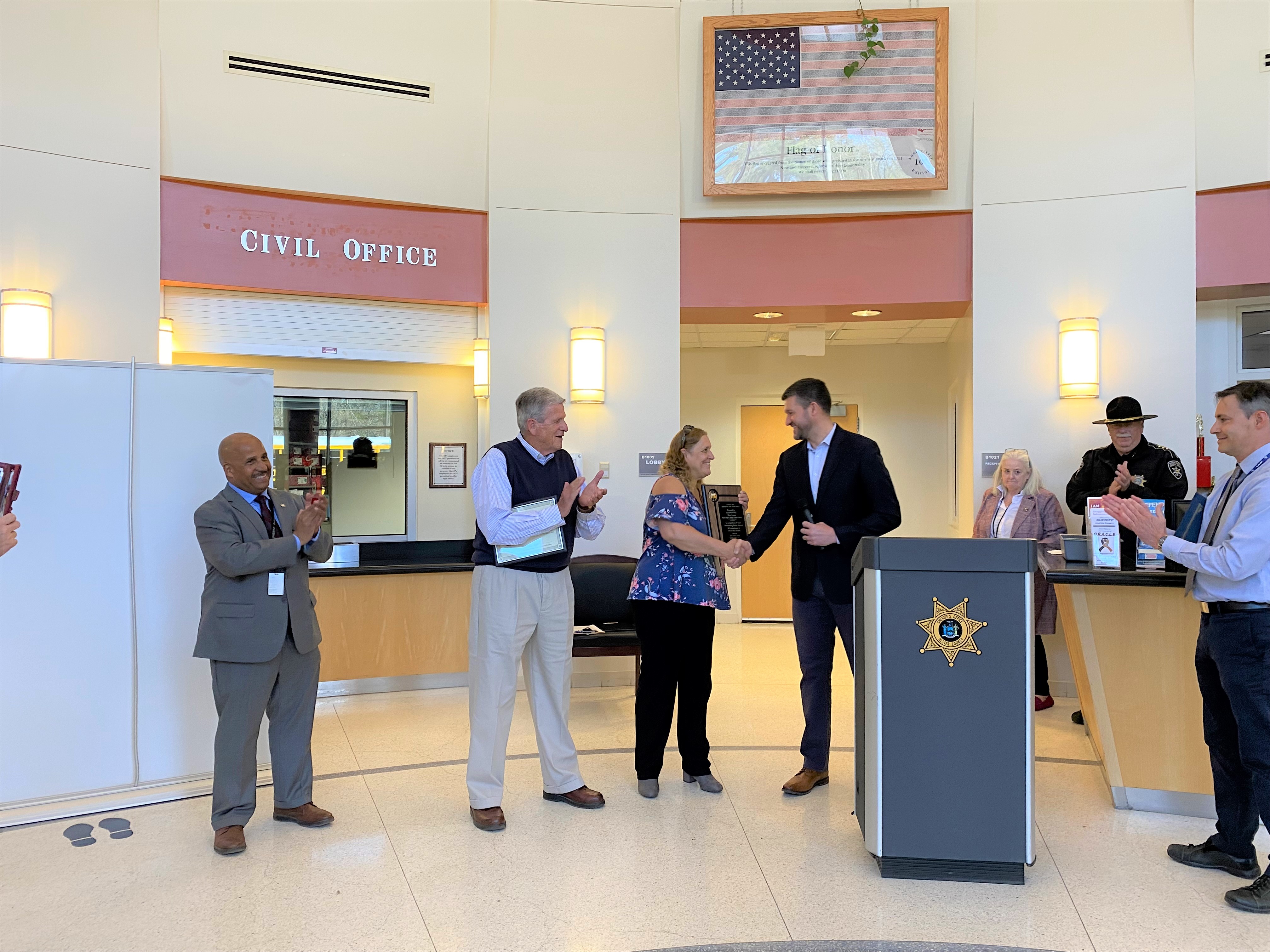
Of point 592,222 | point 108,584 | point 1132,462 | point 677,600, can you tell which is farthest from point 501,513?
point 1132,462

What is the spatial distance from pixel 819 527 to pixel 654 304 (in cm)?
290

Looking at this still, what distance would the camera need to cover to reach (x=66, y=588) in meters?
3.95

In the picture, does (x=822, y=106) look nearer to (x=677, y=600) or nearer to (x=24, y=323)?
(x=677, y=600)

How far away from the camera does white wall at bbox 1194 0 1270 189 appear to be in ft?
18.8

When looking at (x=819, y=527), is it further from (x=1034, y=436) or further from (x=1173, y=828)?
(x=1034, y=436)

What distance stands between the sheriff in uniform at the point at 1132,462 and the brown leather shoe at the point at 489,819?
12.2 feet

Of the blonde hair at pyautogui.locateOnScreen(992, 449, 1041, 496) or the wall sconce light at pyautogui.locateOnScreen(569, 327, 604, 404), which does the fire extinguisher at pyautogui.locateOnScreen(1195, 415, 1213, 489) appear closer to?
the blonde hair at pyautogui.locateOnScreen(992, 449, 1041, 496)

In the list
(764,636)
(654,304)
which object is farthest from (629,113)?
(764,636)

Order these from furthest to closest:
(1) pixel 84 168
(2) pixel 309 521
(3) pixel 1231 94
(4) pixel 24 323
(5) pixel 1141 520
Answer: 1. (3) pixel 1231 94
2. (1) pixel 84 168
3. (4) pixel 24 323
4. (2) pixel 309 521
5. (5) pixel 1141 520

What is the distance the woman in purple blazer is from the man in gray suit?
4.02 m

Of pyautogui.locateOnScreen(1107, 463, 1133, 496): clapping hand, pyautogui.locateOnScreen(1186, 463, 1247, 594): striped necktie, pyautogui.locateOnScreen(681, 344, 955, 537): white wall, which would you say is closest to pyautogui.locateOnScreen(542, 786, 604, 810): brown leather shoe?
pyautogui.locateOnScreen(1186, 463, 1247, 594): striped necktie

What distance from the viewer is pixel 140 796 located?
13.2 feet

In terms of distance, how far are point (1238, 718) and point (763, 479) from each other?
6.41 m

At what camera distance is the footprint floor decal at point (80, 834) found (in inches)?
141
